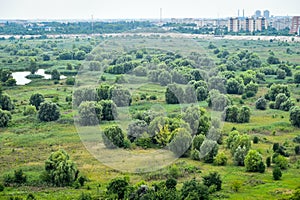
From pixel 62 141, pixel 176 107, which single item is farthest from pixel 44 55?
pixel 62 141

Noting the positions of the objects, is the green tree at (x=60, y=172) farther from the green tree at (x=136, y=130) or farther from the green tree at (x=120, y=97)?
the green tree at (x=120, y=97)

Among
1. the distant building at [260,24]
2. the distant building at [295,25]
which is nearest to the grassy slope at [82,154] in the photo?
the distant building at [295,25]

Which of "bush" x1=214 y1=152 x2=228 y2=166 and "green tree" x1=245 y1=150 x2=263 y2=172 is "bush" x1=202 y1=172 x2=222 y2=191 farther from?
"bush" x1=214 y1=152 x2=228 y2=166

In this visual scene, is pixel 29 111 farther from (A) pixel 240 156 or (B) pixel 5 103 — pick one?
(A) pixel 240 156

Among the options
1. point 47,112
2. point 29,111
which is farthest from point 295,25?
point 47,112

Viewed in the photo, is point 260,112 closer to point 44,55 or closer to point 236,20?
point 44,55

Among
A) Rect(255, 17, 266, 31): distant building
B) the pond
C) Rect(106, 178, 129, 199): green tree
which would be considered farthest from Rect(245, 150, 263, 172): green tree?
Rect(255, 17, 266, 31): distant building
